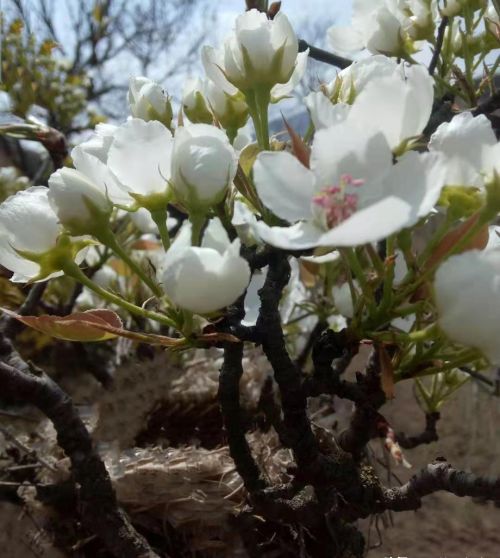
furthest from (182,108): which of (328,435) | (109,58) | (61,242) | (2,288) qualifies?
(109,58)

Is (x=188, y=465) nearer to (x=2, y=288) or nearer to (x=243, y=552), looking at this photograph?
(x=243, y=552)

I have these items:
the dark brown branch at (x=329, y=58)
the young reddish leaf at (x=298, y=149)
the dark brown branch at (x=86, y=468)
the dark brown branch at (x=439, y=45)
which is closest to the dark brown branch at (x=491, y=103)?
the dark brown branch at (x=439, y=45)

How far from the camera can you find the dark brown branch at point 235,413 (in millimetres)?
408

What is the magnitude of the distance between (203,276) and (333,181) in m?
0.07

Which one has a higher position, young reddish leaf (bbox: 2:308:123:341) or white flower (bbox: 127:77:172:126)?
white flower (bbox: 127:77:172:126)

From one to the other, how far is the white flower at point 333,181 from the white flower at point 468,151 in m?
0.04

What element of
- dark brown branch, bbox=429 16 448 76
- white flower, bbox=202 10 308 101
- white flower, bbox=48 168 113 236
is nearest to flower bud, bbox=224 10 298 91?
white flower, bbox=202 10 308 101

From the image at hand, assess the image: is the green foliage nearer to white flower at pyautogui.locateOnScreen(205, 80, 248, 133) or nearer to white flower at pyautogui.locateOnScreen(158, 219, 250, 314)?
white flower at pyautogui.locateOnScreen(205, 80, 248, 133)

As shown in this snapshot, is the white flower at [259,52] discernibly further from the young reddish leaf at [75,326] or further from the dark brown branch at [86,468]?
the dark brown branch at [86,468]

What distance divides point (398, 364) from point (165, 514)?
0.95 ft

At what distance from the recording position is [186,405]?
63cm

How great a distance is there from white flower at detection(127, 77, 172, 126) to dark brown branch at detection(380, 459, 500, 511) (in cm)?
27

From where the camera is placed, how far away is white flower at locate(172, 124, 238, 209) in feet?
0.95

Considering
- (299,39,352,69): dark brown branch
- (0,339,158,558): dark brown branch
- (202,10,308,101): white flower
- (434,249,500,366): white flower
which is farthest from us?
(299,39,352,69): dark brown branch
